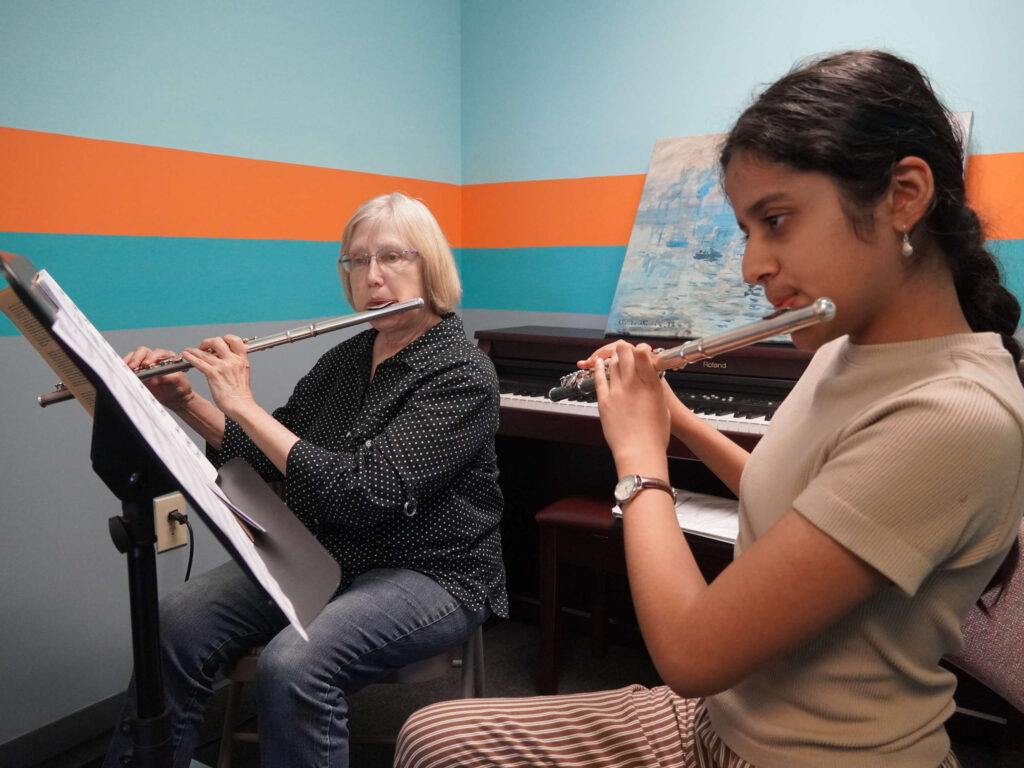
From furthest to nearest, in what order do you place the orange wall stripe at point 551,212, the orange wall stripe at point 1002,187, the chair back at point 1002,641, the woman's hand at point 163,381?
the orange wall stripe at point 551,212 < the orange wall stripe at point 1002,187 < the woman's hand at point 163,381 < the chair back at point 1002,641

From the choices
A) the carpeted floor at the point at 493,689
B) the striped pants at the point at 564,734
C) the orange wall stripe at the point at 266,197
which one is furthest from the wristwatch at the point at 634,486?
the carpeted floor at the point at 493,689

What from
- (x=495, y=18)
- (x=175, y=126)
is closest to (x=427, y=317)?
(x=175, y=126)

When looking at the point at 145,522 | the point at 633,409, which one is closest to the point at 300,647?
the point at 145,522

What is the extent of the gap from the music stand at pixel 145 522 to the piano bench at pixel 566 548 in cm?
86

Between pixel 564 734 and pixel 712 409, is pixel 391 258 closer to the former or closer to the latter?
pixel 712 409

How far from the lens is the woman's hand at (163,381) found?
1.42 m

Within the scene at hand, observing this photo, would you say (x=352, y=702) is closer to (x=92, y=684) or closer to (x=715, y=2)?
(x=92, y=684)

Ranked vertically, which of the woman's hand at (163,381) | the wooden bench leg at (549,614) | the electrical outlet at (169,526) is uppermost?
the woman's hand at (163,381)

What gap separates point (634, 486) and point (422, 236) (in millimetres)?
880

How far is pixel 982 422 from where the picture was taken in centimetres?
64

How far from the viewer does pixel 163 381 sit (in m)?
1.49

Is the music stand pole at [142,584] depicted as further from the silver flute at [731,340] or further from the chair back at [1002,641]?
the chair back at [1002,641]

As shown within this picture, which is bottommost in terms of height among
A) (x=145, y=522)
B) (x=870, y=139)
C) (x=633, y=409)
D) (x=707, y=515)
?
(x=707, y=515)

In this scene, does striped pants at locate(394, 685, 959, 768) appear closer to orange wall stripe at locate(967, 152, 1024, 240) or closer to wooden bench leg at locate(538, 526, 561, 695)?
wooden bench leg at locate(538, 526, 561, 695)
